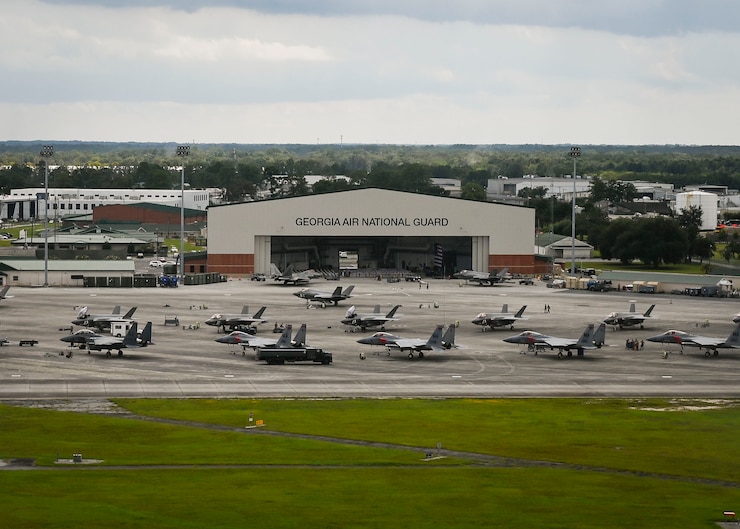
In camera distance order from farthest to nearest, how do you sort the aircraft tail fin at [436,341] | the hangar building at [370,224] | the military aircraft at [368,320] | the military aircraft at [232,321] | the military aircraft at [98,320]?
the hangar building at [370,224], the military aircraft at [368,320], the military aircraft at [232,321], the military aircraft at [98,320], the aircraft tail fin at [436,341]

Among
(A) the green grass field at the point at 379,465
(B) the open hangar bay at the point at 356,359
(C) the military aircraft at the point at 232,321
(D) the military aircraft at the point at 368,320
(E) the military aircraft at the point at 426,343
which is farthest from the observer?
(D) the military aircraft at the point at 368,320

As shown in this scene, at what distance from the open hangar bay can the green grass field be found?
5.85m

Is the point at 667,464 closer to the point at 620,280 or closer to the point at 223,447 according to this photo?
the point at 223,447

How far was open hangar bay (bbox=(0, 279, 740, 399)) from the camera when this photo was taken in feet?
301

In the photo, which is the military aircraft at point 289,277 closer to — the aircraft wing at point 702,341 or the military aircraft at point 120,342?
the military aircraft at point 120,342

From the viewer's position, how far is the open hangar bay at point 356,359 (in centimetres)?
9175

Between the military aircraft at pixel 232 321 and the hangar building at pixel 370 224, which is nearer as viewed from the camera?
the military aircraft at pixel 232 321

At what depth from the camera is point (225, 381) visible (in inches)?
3706

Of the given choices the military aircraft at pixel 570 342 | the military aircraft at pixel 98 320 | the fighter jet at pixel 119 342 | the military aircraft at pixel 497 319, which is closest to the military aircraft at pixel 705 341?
the military aircraft at pixel 570 342

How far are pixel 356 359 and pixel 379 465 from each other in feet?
131

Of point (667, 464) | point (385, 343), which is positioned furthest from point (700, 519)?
point (385, 343)

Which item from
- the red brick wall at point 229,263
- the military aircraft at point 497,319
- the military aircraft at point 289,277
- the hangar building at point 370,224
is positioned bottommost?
the military aircraft at point 497,319

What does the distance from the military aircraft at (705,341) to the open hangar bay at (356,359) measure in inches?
43.1

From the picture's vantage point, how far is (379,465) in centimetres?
6662
